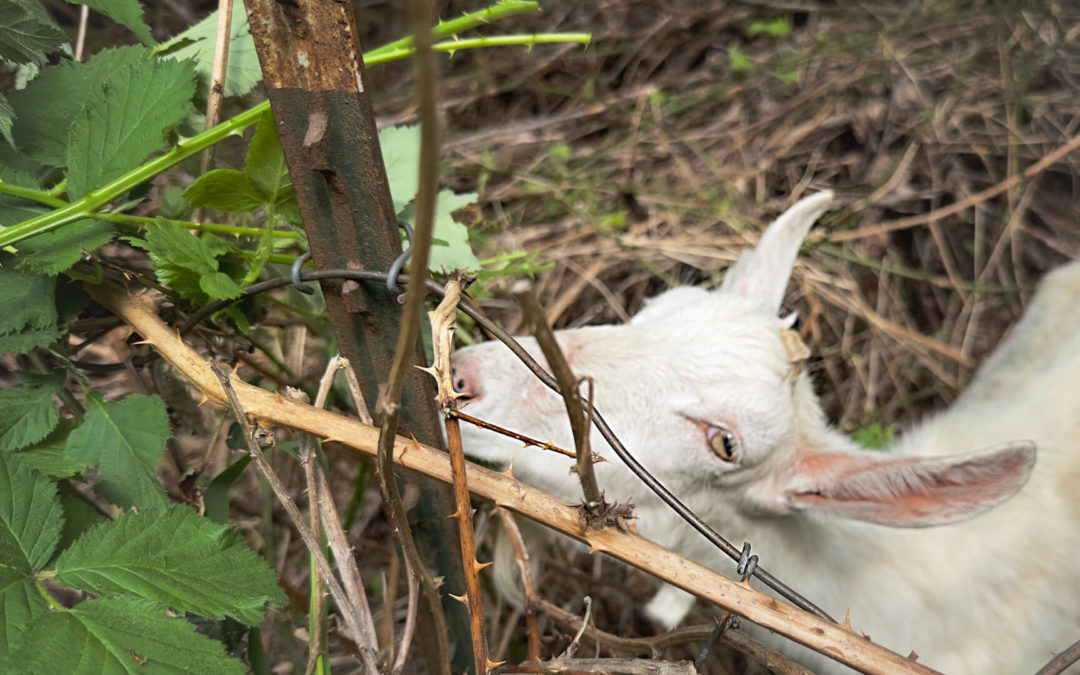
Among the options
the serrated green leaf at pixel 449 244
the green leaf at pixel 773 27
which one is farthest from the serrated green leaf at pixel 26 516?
the green leaf at pixel 773 27

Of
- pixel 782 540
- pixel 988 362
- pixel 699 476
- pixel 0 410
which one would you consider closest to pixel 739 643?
pixel 699 476

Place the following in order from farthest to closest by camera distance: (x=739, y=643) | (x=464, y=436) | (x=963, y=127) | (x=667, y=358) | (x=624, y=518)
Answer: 1. (x=963, y=127)
2. (x=667, y=358)
3. (x=464, y=436)
4. (x=739, y=643)
5. (x=624, y=518)

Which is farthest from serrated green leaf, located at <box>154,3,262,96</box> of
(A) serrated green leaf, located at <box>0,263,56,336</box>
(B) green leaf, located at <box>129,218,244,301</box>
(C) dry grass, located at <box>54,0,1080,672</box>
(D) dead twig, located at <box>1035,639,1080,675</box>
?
(C) dry grass, located at <box>54,0,1080,672</box>

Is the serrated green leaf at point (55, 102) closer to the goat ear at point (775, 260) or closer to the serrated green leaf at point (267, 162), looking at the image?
the serrated green leaf at point (267, 162)

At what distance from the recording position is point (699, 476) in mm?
1795

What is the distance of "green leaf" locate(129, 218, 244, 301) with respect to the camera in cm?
108

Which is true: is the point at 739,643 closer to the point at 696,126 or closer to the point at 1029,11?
the point at 696,126

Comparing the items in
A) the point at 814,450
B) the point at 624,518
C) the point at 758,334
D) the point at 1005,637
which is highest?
the point at 624,518

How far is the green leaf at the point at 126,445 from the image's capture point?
3.71 feet

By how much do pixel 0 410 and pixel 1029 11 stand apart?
16.3 feet

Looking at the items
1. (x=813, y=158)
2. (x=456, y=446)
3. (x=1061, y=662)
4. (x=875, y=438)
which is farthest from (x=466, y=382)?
(x=813, y=158)

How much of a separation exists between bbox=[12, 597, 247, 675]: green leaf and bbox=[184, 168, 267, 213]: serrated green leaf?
0.57 metres

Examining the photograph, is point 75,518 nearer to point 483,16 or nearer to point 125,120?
point 125,120

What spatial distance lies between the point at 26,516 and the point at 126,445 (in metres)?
0.17
